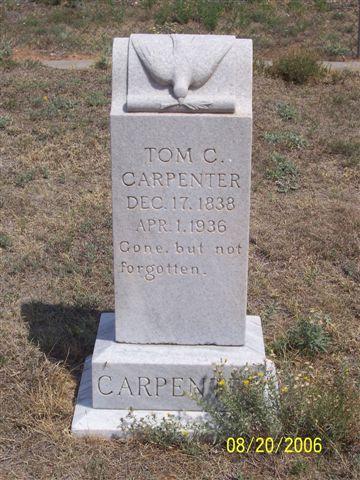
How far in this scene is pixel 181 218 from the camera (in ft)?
12.9

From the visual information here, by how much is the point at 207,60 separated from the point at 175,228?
864 millimetres

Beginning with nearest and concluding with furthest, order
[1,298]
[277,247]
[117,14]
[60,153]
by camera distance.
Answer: [1,298] < [277,247] < [60,153] < [117,14]

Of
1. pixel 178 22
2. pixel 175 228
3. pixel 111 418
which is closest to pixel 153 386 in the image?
pixel 111 418

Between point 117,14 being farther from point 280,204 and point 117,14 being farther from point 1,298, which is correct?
point 1,298

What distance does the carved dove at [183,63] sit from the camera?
146 inches

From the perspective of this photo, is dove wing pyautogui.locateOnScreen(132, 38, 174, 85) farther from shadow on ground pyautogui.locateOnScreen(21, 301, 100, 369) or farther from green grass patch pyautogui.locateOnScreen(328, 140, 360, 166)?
green grass patch pyautogui.locateOnScreen(328, 140, 360, 166)

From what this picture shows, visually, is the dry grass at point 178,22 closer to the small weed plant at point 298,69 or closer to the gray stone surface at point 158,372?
the small weed plant at point 298,69

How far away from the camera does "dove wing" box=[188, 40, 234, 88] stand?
12.1 ft

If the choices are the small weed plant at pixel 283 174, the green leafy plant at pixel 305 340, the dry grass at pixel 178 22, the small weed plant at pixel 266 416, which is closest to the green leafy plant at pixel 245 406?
the small weed plant at pixel 266 416

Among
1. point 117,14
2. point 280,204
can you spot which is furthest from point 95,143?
point 117,14

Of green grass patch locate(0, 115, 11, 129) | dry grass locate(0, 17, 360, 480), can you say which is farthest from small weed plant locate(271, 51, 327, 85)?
green grass patch locate(0, 115, 11, 129)

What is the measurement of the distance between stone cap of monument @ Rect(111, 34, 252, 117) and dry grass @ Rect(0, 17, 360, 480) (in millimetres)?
1600

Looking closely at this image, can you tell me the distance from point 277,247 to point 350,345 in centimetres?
143

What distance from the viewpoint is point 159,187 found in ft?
12.7
